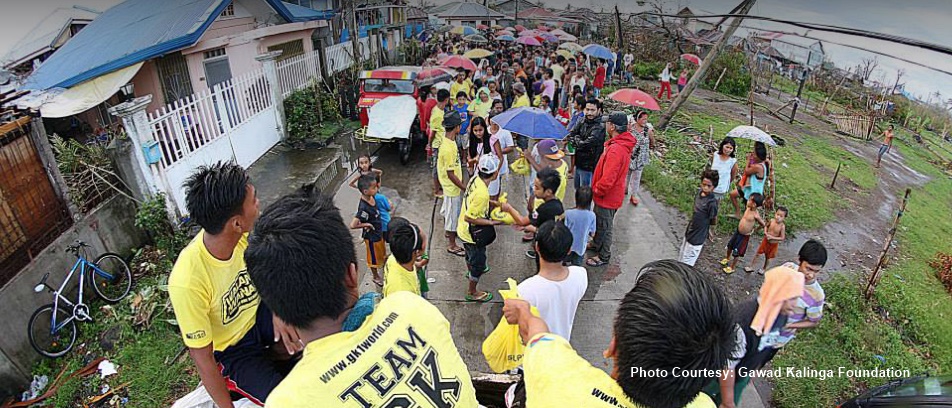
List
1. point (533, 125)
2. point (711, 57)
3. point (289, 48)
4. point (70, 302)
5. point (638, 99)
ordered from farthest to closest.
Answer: point (289, 48) < point (711, 57) < point (638, 99) < point (533, 125) < point (70, 302)

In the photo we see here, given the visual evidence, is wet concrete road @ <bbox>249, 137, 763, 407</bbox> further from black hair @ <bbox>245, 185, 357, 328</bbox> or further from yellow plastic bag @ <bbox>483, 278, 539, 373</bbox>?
black hair @ <bbox>245, 185, 357, 328</bbox>

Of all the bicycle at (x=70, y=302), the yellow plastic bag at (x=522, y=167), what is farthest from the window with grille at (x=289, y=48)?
the yellow plastic bag at (x=522, y=167)

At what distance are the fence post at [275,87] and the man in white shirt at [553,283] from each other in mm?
8312

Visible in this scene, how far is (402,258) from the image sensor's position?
2988 millimetres

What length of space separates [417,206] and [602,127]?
2889 mm

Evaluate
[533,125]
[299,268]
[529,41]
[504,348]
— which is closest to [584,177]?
[533,125]

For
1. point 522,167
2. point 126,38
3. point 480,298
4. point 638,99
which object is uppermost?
point 126,38

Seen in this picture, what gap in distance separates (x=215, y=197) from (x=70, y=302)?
3863mm

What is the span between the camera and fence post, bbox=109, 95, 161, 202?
16.4 ft

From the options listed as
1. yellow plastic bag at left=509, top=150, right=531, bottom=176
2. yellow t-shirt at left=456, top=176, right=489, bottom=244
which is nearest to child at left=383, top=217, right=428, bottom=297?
yellow t-shirt at left=456, top=176, right=489, bottom=244

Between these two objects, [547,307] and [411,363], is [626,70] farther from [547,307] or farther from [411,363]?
[411,363]

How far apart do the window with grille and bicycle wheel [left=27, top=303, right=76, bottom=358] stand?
32.0ft

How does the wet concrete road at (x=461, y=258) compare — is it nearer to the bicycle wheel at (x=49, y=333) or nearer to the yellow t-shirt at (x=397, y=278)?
the yellow t-shirt at (x=397, y=278)

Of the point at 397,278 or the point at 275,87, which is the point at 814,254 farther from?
the point at 275,87
